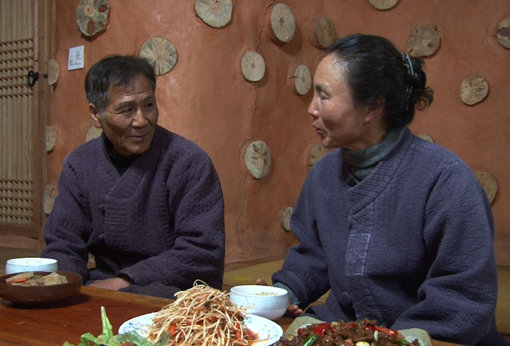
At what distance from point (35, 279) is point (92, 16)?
11.6 feet

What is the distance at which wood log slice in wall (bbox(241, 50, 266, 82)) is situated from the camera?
15.0 feet

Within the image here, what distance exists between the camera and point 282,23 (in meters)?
4.81

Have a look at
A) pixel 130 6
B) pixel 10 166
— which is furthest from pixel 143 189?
pixel 10 166

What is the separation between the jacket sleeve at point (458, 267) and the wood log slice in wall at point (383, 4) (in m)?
3.82

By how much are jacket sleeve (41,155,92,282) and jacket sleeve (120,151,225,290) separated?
27 cm

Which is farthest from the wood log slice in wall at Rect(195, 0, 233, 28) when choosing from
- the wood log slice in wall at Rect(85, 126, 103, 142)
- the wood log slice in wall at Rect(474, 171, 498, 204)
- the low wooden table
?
the low wooden table

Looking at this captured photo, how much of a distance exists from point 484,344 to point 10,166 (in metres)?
5.34

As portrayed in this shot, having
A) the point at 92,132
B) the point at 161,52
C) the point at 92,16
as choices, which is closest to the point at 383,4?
the point at 161,52

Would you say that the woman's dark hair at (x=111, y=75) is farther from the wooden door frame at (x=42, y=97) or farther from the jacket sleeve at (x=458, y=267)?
the wooden door frame at (x=42, y=97)

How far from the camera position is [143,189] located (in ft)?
7.03

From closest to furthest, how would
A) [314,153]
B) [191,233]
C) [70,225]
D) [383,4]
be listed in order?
[191,233]
[70,225]
[383,4]
[314,153]

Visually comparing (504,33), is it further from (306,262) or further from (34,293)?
(34,293)

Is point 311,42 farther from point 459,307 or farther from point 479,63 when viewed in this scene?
point 459,307

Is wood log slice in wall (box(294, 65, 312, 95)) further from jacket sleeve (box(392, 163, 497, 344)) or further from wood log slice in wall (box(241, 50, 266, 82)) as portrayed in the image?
jacket sleeve (box(392, 163, 497, 344))
